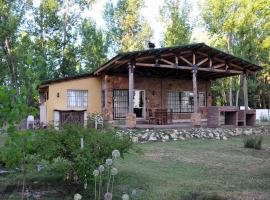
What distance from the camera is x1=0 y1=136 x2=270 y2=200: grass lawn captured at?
19.1 ft

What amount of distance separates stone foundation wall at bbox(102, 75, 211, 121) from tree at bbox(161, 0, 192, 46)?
13314 millimetres

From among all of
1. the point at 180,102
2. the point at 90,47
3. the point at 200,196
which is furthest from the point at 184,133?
the point at 90,47

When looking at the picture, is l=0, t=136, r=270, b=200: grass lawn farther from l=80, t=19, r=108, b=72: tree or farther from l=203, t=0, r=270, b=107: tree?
l=203, t=0, r=270, b=107: tree

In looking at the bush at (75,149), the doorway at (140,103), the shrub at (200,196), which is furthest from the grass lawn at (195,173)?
the doorway at (140,103)

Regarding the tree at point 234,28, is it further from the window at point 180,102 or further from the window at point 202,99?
the window at point 180,102

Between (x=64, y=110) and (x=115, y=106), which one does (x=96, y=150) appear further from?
(x=115, y=106)

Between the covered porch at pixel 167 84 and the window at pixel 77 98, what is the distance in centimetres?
99

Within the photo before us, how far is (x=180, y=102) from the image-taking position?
73.2ft

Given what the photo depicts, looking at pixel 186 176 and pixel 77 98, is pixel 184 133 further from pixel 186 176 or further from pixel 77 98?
pixel 186 176

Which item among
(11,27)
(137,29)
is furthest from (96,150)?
(137,29)

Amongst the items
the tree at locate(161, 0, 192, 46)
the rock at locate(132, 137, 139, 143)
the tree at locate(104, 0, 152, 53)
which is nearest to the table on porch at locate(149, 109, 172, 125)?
the rock at locate(132, 137, 139, 143)

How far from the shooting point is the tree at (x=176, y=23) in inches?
1409

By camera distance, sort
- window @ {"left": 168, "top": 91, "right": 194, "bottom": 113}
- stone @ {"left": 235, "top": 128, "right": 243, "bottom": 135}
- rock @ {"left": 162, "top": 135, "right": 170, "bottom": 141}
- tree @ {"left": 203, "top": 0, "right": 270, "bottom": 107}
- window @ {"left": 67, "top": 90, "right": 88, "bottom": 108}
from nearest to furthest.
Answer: rock @ {"left": 162, "top": 135, "right": 170, "bottom": 141} < stone @ {"left": 235, "top": 128, "right": 243, "bottom": 135} < window @ {"left": 67, "top": 90, "right": 88, "bottom": 108} < window @ {"left": 168, "top": 91, "right": 194, "bottom": 113} < tree @ {"left": 203, "top": 0, "right": 270, "bottom": 107}

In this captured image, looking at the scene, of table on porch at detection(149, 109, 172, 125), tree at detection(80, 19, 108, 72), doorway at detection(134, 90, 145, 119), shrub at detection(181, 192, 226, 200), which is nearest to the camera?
shrub at detection(181, 192, 226, 200)
